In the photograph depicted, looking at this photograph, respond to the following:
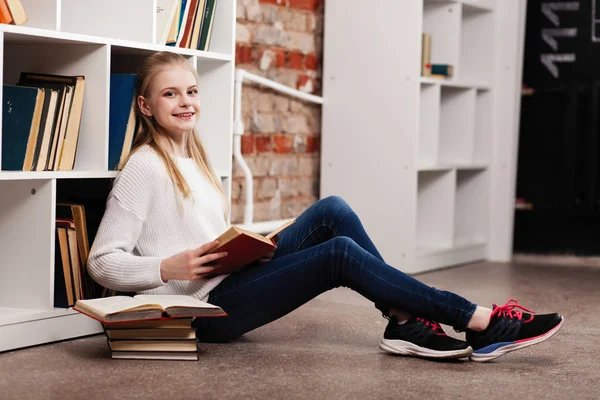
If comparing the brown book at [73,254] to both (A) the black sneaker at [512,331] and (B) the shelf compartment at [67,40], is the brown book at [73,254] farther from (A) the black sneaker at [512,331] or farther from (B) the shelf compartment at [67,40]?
(A) the black sneaker at [512,331]

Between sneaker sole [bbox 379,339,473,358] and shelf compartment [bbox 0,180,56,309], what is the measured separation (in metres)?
0.89

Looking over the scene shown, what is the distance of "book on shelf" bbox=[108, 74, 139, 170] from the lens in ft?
8.67

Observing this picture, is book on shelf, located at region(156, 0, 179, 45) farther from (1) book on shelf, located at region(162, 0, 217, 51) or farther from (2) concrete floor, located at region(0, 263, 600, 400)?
(2) concrete floor, located at region(0, 263, 600, 400)

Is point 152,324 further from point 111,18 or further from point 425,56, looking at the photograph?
point 425,56

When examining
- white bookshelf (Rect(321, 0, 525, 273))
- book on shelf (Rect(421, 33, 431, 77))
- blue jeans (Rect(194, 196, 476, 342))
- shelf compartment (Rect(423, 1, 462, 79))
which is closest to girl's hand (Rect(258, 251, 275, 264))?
blue jeans (Rect(194, 196, 476, 342))

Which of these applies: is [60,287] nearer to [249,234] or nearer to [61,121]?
[61,121]

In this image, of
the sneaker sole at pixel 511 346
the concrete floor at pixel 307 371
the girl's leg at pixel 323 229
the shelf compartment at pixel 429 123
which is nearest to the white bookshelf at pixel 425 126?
the shelf compartment at pixel 429 123

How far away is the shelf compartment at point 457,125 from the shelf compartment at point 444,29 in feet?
0.58

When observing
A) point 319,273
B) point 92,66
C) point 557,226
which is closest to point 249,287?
point 319,273

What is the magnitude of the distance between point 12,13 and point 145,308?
2.59 feet

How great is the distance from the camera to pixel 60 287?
2623mm

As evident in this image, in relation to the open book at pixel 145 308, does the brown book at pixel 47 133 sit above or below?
above

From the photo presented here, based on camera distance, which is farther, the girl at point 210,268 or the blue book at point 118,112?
the blue book at point 118,112

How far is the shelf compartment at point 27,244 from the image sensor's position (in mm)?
2506
